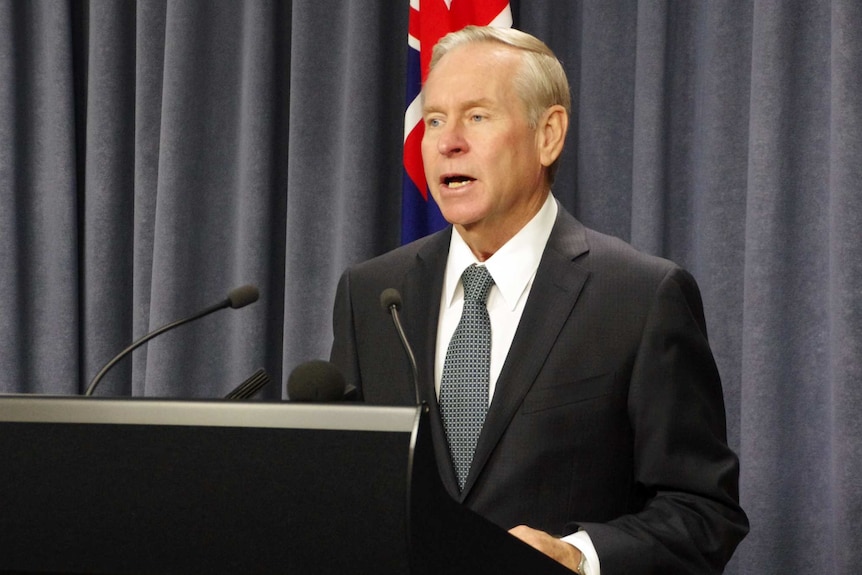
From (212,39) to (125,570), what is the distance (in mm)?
2909

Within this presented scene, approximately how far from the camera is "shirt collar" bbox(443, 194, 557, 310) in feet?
6.95

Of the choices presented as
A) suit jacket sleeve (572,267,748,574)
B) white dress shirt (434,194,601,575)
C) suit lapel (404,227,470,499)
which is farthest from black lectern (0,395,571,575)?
white dress shirt (434,194,601,575)

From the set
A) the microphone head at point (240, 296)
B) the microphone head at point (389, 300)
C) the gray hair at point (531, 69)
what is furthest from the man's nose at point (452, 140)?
the microphone head at point (389, 300)

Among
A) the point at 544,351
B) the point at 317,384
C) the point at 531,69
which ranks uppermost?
the point at 531,69

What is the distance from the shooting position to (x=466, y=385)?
79.4 inches

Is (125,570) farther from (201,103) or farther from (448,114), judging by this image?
(201,103)

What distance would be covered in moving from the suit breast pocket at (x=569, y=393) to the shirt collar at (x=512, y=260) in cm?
20

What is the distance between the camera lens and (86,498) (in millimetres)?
1114

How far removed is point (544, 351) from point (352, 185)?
159cm

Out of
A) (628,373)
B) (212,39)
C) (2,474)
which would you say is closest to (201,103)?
(212,39)

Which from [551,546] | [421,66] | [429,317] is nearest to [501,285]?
[429,317]

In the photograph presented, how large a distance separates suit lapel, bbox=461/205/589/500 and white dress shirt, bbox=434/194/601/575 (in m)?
0.04

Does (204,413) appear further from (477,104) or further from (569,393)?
(477,104)

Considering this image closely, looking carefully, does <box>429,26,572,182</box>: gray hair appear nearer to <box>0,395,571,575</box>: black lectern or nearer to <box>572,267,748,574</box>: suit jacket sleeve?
<box>572,267,748,574</box>: suit jacket sleeve
